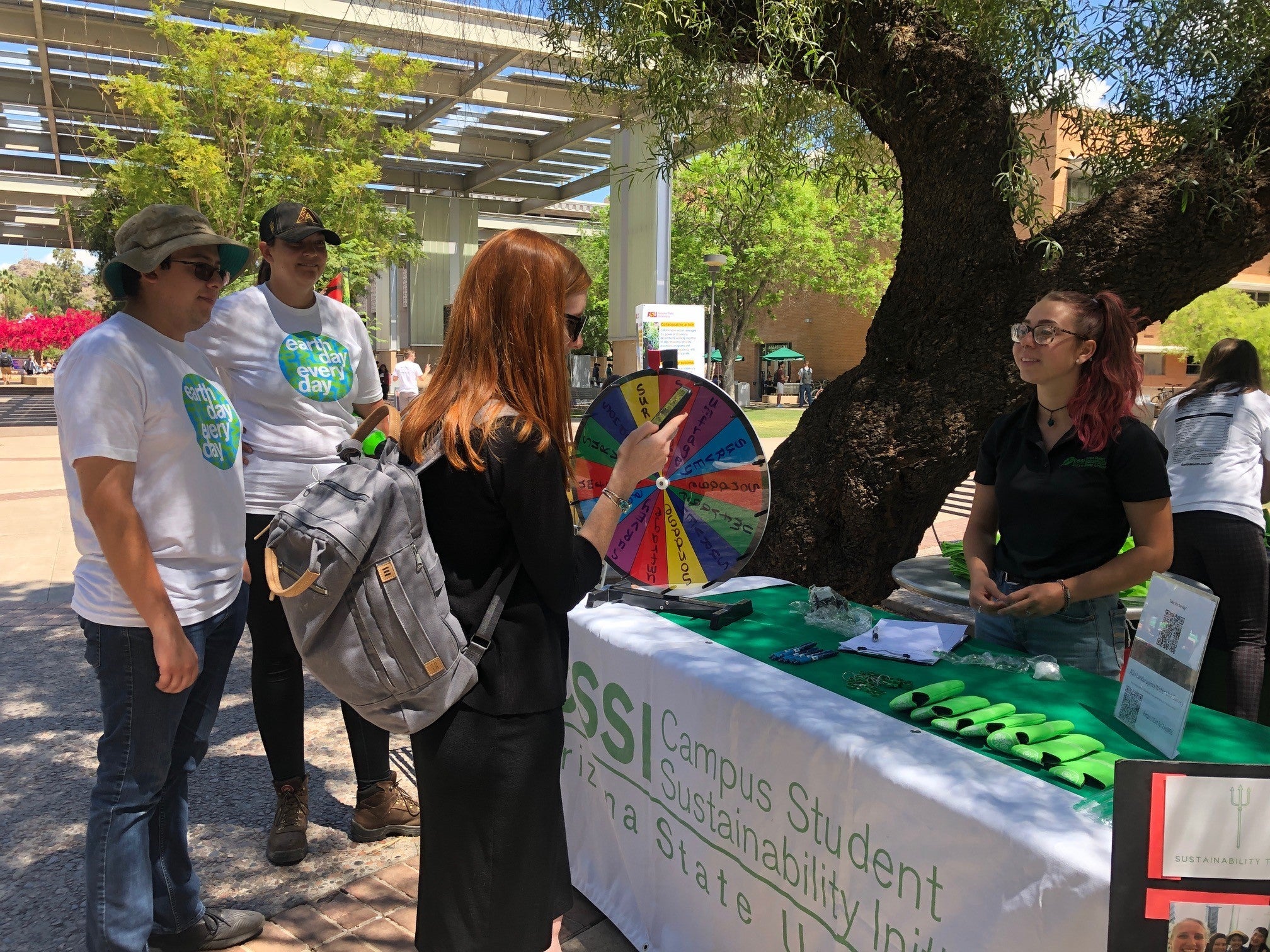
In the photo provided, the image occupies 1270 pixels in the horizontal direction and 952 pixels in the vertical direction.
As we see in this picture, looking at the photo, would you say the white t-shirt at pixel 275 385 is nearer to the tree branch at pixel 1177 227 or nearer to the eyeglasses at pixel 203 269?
the eyeglasses at pixel 203 269

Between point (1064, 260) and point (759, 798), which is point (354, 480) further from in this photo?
point (1064, 260)

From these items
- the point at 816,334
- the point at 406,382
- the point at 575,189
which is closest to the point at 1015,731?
the point at 406,382

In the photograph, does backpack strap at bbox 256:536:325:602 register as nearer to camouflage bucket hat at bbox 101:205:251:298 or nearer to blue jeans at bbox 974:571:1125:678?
camouflage bucket hat at bbox 101:205:251:298

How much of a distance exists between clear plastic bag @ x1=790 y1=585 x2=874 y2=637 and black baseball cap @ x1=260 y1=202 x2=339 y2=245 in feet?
6.46

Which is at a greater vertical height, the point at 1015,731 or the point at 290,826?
the point at 1015,731

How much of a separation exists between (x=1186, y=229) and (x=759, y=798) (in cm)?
279

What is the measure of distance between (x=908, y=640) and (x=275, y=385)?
2160mm

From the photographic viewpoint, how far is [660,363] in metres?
2.67

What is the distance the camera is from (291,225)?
125 inches

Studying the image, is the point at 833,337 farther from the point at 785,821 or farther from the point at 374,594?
the point at 374,594

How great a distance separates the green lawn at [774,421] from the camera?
2214 centimetres

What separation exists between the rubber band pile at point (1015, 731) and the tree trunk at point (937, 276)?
1.93 m

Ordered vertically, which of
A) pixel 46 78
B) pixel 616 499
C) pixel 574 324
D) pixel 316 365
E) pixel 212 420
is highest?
pixel 46 78

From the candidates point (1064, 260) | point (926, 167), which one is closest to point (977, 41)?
point (926, 167)
